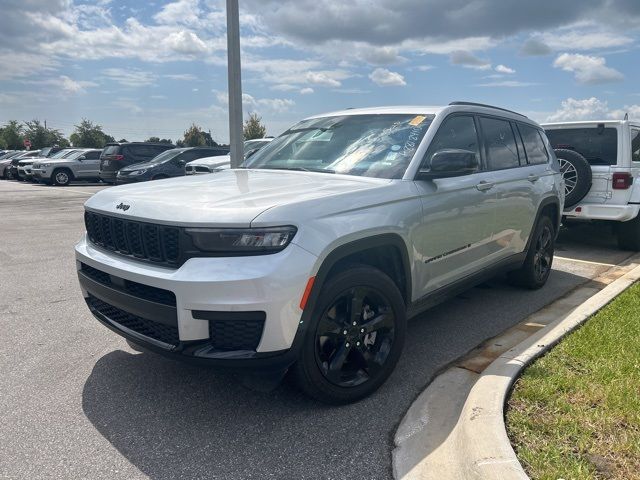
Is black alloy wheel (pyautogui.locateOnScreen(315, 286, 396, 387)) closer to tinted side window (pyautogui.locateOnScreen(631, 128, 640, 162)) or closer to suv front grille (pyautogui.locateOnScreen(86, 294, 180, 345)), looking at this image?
suv front grille (pyautogui.locateOnScreen(86, 294, 180, 345))

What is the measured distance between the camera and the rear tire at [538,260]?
5.55m

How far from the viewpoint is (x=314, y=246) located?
9.29 feet

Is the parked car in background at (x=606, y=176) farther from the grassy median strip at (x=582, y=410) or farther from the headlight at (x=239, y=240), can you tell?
the headlight at (x=239, y=240)

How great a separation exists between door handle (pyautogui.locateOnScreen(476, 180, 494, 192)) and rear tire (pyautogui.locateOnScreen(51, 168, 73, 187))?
23.0 meters

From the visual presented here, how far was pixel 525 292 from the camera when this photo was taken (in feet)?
19.0

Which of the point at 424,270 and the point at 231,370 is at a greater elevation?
the point at 424,270

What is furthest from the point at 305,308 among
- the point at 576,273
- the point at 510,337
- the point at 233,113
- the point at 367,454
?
the point at 233,113

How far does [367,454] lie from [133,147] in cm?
1986

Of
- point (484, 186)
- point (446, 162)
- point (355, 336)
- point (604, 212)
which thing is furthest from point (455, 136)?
point (604, 212)

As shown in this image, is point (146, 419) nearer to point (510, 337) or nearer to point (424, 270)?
point (424, 270)

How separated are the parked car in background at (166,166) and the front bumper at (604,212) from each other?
460 inches

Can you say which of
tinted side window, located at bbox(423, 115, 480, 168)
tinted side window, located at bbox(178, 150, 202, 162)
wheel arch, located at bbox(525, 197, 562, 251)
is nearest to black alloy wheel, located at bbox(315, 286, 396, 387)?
tinted side window, located at bbox(423, 115, 480, 168)

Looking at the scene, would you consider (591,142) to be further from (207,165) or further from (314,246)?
(207,165)

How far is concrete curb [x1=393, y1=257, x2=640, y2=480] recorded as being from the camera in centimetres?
250
